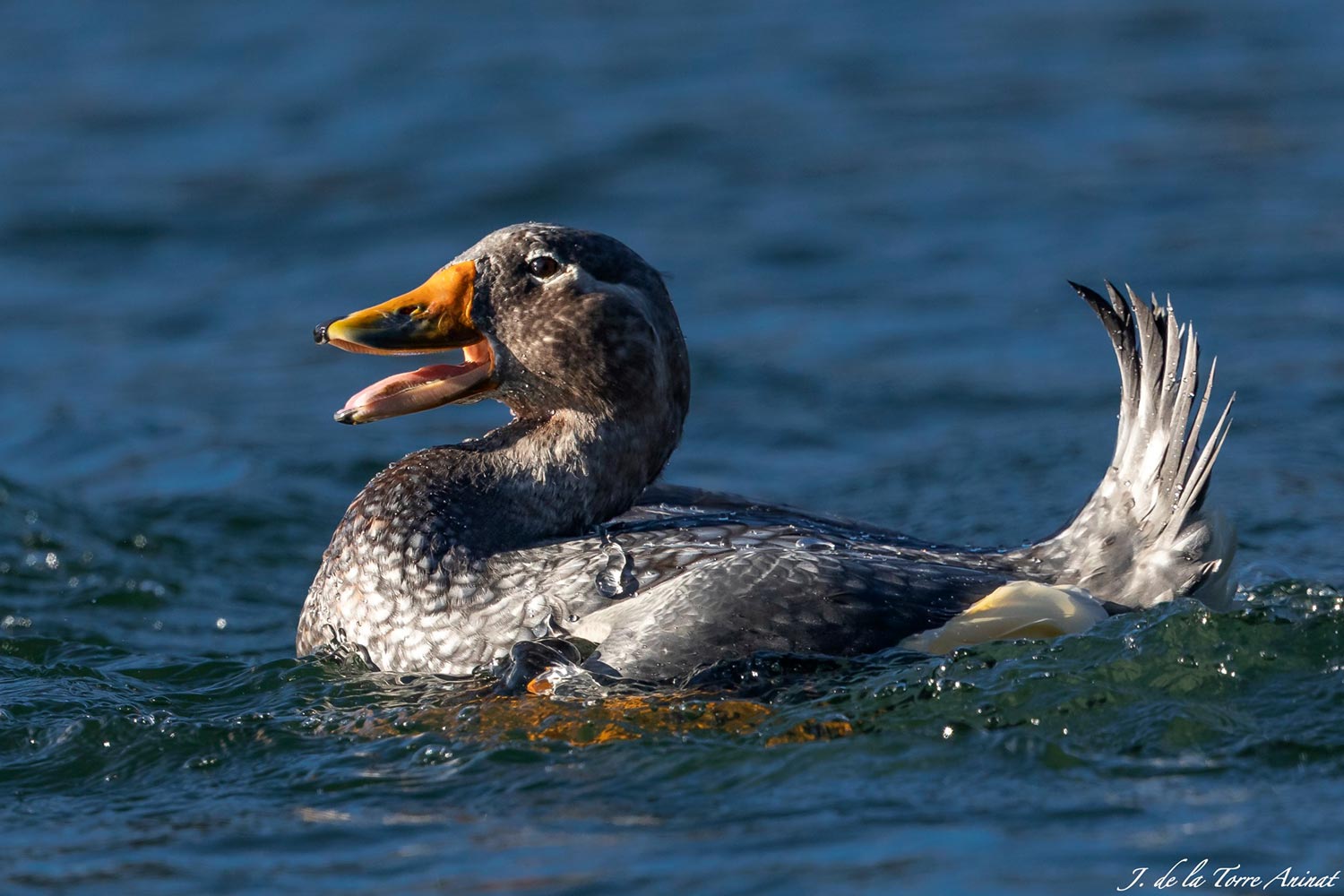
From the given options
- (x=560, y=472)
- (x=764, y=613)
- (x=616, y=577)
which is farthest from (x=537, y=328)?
(x=764, y=613)

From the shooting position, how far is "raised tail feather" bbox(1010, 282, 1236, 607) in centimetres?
575

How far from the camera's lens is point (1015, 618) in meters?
5.59

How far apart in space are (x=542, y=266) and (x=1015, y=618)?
1.89 meters

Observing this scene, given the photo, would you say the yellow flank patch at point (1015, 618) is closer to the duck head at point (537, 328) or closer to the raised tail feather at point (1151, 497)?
the raised tail feather at point (1151, 497)

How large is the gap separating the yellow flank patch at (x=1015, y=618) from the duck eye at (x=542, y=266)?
5.56ft

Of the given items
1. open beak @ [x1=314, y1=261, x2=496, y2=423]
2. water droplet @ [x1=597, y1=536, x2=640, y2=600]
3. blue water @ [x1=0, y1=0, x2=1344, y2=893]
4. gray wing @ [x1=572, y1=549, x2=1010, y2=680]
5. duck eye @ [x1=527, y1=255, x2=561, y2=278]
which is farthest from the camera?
duck eye @ [x1=527, y1=255, x2=561, y2=278]

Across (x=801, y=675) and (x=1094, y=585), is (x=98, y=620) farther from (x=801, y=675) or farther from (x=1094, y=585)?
(x=1094, y=585)

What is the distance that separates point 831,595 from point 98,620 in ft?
11.6

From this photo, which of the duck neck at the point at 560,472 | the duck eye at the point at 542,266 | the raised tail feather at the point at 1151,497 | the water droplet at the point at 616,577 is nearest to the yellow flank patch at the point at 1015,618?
the raised tail feather at the point at 1151,497

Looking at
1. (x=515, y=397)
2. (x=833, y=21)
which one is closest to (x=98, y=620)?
(x=515, y=397)

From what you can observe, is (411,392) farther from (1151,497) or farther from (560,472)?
(1151,497)

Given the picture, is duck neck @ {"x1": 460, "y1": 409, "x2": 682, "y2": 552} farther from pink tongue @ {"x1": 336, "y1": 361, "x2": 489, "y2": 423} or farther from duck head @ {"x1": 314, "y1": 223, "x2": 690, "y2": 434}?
pink tongue @ {"x1": 336, "y1": 361, "x2": 489, "y2": 423}

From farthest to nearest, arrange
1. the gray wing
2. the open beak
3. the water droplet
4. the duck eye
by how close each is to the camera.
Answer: the duck eye → the open beak → the water droplet → the gray wing

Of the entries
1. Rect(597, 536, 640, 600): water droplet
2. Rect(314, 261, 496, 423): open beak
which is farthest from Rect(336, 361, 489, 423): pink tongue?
Rect(597, 536, 640, 600): water droplet
